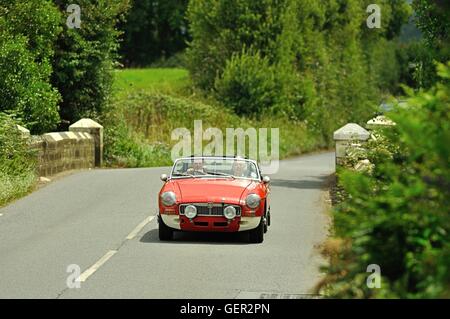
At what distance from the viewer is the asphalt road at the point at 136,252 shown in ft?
35.1

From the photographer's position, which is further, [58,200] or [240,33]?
[240,33]

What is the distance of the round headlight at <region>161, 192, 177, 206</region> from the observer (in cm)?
1429

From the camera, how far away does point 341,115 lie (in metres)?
53.8

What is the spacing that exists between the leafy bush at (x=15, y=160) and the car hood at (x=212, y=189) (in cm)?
667

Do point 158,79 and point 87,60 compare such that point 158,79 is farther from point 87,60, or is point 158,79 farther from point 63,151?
point 63,151

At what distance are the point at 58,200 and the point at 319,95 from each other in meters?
32.7

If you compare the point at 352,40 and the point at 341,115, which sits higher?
the point at 352,40

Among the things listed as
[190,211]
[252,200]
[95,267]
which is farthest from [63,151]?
[95,267]

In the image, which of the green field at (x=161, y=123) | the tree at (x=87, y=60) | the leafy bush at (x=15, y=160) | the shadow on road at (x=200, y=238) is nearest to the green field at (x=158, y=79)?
the green field at (x=161, y=123)

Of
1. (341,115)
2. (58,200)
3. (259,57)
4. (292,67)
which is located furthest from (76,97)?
(341,115)

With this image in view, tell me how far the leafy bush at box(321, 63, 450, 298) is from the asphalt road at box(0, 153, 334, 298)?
303cm

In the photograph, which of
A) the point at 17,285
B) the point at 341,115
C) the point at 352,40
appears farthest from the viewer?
the point at 352,40

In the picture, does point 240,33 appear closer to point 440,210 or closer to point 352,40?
point 352,40

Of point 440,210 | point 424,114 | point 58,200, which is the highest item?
point 424,114
